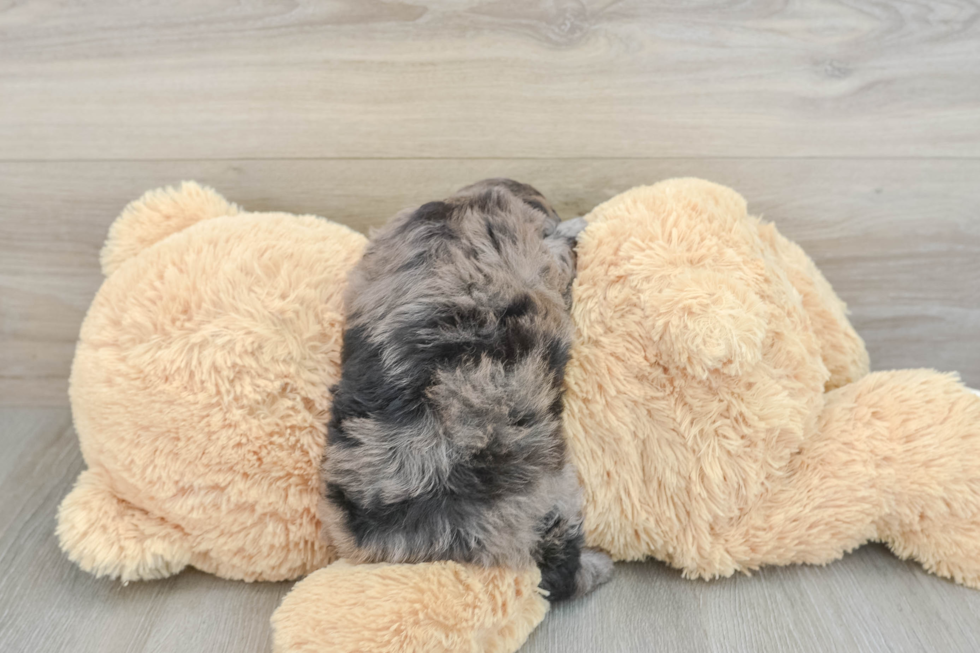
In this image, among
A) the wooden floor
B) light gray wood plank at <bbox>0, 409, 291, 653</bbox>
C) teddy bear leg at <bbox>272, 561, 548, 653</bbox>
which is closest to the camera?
teddy bear leg at <bbox>272, 561, 548, 653</bbox>

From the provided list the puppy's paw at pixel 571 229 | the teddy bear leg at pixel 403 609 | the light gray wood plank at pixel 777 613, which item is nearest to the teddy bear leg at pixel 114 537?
the teddy bear leg at pixel 403 609

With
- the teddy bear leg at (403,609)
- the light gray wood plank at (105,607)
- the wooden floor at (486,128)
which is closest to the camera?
the teddy bear leg at (403,609)

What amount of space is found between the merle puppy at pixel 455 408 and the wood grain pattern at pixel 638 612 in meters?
0.13

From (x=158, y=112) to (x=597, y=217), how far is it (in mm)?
585

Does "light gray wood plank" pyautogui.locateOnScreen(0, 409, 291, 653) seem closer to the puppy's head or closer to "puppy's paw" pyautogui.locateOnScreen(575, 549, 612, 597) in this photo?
"puppy's paw" pyautogui.locateOnScreen(575, 549, 612, 597)

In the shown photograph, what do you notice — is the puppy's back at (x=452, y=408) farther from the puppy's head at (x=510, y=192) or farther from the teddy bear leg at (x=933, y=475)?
the teddy bear leg at (x=933, y=475)

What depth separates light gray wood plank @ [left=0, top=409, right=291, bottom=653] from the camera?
69 centimetres

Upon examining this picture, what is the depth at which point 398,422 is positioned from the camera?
61cm

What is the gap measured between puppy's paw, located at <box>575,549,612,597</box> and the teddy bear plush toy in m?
0.01


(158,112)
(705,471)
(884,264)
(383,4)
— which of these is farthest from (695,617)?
(158,112)

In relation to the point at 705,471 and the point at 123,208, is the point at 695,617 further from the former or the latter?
the point at 123,208

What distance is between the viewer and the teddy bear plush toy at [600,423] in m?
0.66

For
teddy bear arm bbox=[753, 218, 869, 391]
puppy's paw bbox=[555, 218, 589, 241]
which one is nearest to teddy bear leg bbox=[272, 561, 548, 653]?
puppy's paw bbox=[555, 218, 589, 241]

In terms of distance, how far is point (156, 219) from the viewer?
823mm
